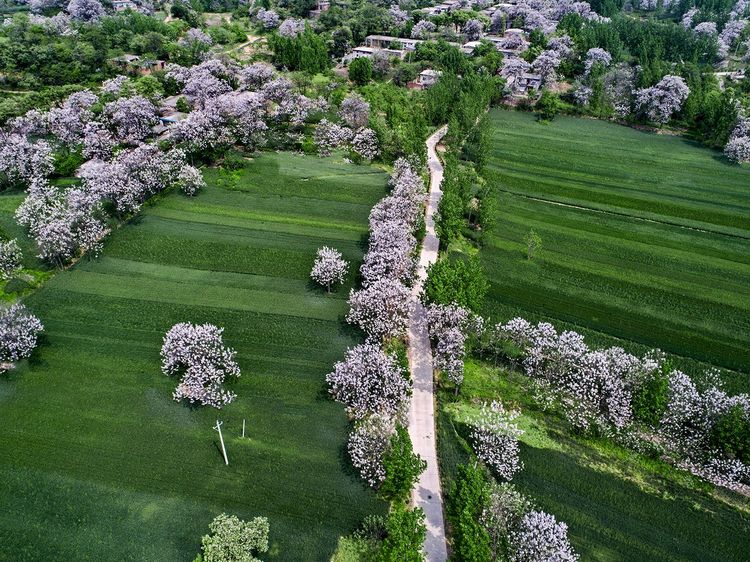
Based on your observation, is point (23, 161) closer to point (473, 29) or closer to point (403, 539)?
point (403, 539)

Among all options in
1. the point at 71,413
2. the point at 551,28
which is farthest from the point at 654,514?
the point at 551,28

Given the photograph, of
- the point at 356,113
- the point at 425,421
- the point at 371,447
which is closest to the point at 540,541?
the point at 371,447

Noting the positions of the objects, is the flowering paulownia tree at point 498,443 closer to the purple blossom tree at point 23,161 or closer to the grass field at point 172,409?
the grass field at point 172,409

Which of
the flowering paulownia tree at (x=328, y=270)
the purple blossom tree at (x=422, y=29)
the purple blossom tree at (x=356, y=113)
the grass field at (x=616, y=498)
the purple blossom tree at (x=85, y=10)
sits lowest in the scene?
the grass field at (x=616, y=498)

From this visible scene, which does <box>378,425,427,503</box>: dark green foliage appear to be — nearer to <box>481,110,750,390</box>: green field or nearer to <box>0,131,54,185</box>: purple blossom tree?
<box>481,110,750,390</box>: green field

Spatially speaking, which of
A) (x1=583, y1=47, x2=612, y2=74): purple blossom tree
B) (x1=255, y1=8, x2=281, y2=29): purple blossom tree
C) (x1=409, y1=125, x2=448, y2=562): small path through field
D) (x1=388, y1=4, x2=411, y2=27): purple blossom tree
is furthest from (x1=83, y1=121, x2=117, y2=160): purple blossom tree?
(x1=583, y1=47, x2=612, y2=74): purple blossom tree

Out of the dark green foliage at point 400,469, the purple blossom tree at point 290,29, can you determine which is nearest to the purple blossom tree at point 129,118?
the purple blossom tree at point 290,29

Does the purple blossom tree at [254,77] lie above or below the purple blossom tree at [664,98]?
below

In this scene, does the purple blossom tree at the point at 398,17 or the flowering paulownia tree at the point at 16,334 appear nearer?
the flowering paulownia tree at the point at 16,334
